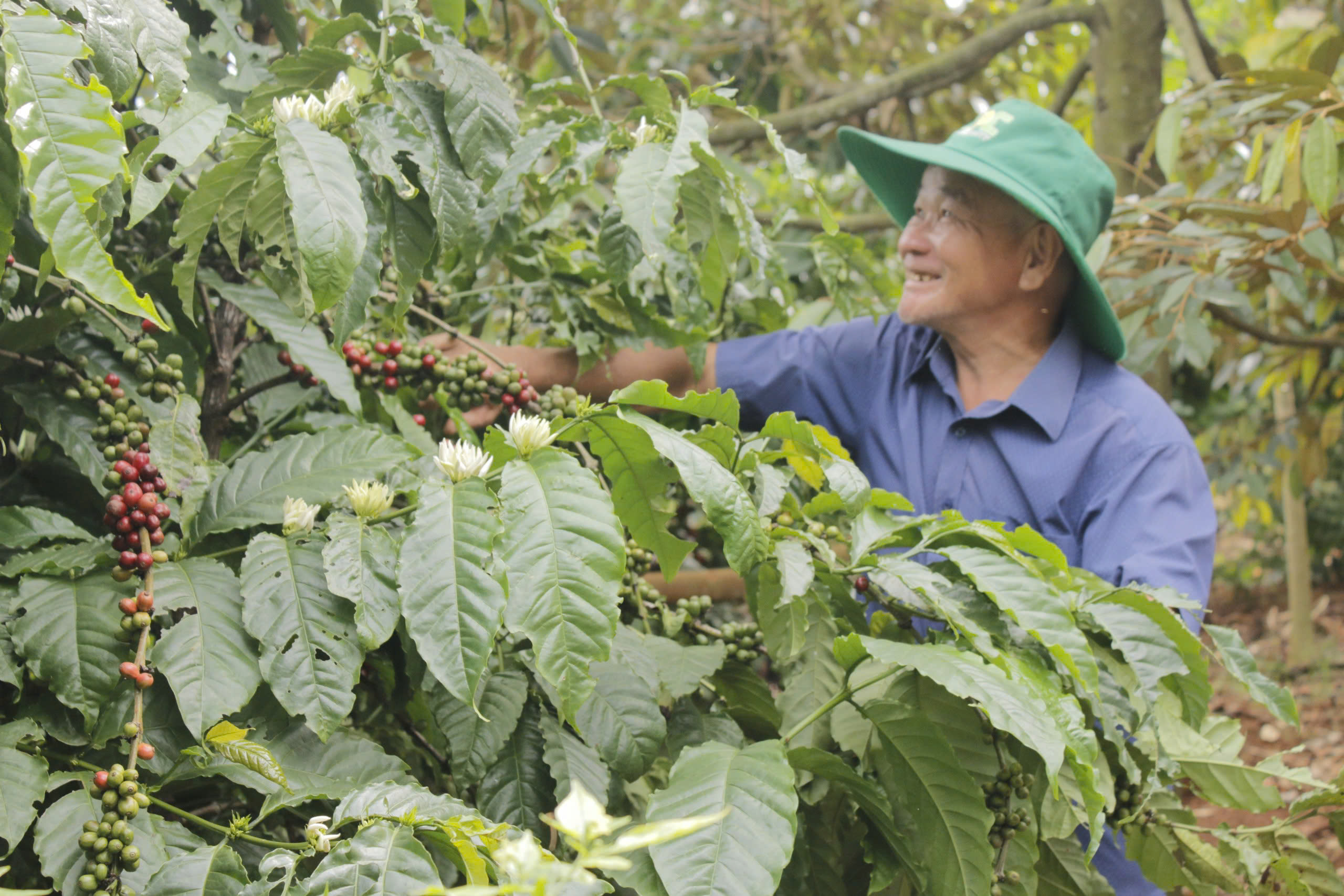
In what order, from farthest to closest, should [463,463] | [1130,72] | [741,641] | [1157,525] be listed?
[1130,72], [1157,525], [741,641], [463,463]

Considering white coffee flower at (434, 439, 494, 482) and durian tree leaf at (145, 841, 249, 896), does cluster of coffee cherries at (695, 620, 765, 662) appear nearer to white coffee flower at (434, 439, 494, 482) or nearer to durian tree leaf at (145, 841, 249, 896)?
white coffee flower at (434, 439, 494, 482)

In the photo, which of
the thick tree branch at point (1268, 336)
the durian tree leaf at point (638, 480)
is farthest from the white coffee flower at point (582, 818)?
the thick tree branch at point (1268, 336)

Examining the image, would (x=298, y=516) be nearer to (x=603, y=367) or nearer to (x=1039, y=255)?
(x=603, y=367)

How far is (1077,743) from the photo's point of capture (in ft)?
2.97

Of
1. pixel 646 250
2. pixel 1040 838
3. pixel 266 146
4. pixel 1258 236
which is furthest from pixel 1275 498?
pixel 266 146

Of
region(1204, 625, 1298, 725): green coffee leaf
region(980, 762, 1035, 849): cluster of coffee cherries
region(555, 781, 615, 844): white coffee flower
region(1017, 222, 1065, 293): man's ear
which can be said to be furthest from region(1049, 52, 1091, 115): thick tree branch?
region(555, 781, 615, 844): white coffee flower

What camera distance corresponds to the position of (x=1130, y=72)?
112 inches

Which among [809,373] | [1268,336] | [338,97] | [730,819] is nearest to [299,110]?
[338,97]

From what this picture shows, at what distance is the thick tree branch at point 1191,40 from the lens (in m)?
2.71

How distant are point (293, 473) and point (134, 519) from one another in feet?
0.52

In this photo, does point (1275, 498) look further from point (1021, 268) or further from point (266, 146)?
point (266, 146)

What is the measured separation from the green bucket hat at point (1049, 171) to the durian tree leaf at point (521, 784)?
3.80 ft

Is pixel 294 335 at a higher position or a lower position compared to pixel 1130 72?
higher

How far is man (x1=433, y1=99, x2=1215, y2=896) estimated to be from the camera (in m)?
1.63
